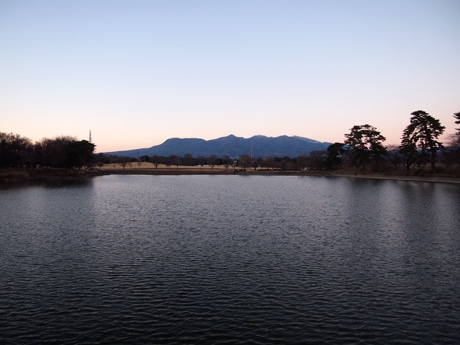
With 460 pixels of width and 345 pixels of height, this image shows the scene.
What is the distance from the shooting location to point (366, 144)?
115 m

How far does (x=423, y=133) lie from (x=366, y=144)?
27833 mm

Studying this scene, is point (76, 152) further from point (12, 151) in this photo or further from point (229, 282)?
point (229, 282)

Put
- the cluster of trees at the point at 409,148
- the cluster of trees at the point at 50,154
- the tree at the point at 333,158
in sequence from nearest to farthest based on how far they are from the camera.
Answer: the cluster of trees at the point at 409,148 < the cluster of trees at the point at 50,154 < the tree at the point at 333,158

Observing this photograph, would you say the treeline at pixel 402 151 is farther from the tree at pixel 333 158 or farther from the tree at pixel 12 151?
the tree at pixel 12 151

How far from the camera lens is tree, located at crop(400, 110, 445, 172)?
85.6m

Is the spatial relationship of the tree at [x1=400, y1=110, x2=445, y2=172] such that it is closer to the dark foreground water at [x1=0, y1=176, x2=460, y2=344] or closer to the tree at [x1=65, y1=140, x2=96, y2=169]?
the dark foreground water at [x1=0, y1=176, x2=460, y2=344]

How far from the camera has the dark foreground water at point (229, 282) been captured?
40.2ft

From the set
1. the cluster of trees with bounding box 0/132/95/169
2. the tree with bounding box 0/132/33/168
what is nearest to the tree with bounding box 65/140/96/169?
the cluster of trees with bounding box 0/132/95/169

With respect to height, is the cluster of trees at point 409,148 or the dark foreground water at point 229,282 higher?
the cluster of trees at point 409,148

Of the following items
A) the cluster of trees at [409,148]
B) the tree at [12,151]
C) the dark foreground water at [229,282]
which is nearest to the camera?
the dark foreground water at [229,282]

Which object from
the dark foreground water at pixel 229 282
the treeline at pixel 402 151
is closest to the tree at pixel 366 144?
the treeline at pixel 402 151

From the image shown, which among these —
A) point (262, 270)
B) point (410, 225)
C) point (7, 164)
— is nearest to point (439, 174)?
point (410, 225)

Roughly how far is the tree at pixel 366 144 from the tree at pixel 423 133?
2081 cm

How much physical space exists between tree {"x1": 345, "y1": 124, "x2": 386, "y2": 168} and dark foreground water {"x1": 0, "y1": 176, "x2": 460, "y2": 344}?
274 ft
